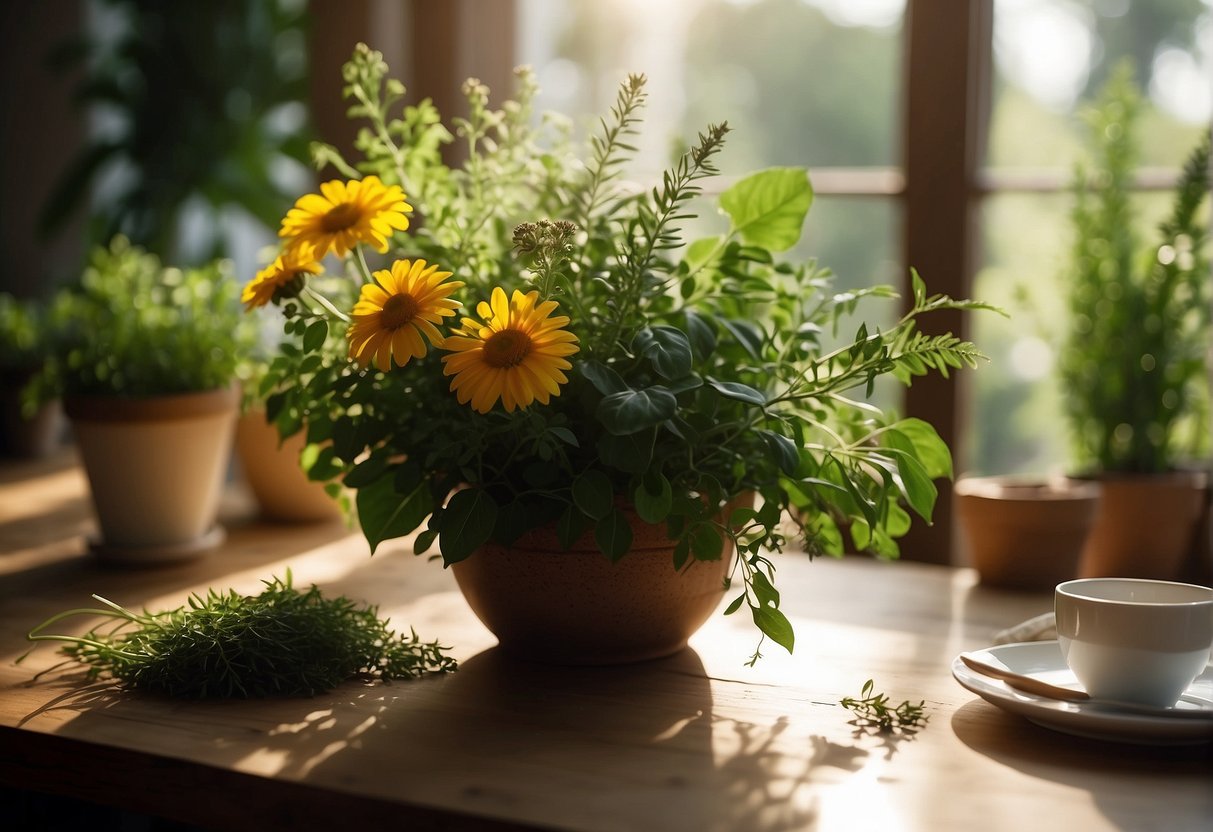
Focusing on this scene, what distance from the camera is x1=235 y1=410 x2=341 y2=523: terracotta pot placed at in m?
1.52

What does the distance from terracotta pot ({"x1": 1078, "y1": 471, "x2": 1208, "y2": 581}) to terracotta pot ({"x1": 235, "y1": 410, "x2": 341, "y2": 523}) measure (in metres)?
0.94

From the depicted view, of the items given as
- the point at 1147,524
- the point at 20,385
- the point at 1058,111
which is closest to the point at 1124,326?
the point at 1147,524

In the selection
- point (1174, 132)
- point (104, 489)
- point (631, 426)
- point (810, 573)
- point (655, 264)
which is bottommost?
point (810, 573)

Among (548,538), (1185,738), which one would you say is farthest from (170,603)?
(1185,738)

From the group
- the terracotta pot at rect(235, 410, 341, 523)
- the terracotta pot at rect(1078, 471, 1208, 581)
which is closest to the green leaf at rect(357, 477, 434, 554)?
the terracotta pot at rect(235, 410, 341, 523)

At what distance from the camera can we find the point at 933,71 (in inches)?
61.2

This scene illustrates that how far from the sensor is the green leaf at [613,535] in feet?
2.79

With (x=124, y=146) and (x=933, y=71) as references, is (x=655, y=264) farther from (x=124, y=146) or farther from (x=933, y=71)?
(x=124, y=146)

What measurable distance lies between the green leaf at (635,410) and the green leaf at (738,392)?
0.15 ft

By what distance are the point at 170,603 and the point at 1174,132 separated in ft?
4.67

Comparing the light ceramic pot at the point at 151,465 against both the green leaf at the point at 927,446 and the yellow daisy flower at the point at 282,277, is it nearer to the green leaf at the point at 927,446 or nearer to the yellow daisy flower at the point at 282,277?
the yellow daisy flower at the point at 282,277

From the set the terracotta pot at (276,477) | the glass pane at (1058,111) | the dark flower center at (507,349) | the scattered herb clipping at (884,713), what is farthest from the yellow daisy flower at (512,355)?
A: the glass pane at (1058,111)

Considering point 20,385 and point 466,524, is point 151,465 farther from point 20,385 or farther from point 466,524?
point 20,385

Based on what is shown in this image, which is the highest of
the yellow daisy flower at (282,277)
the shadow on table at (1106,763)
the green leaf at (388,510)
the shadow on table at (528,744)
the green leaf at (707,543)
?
the yellow daisy flower at (282,277)
